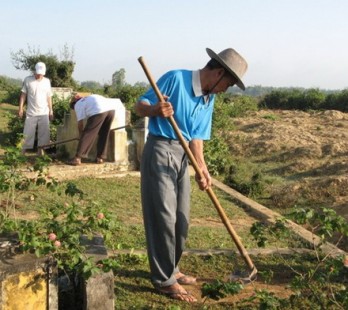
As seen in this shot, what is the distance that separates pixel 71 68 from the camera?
1063 inches

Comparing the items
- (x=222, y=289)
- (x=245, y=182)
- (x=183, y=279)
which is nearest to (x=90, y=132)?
(x=245, y=182)

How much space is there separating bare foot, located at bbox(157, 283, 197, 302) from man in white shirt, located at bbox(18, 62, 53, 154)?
17.9 feet

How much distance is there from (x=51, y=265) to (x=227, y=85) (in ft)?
5.08

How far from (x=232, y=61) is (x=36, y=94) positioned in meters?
5.73

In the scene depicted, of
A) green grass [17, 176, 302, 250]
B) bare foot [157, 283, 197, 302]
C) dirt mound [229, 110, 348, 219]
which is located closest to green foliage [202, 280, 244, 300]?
bare foot [157, 283, 197, 302]

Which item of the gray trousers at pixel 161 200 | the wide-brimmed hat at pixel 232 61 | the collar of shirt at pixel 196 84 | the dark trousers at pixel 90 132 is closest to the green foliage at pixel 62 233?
the gray trousers at pixel 161 200

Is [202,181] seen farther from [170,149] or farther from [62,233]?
[62,233]

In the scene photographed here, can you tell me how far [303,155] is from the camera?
40.1 feet

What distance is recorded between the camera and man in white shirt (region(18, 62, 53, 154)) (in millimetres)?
8422

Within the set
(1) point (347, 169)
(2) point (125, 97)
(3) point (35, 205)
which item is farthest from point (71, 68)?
(3) point (35, 205)

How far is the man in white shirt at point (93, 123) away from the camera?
7.76m

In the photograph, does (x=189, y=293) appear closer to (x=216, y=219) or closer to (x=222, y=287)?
(x=222, y=287)

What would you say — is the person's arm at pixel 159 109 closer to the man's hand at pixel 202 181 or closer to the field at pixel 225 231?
the man's hand at pixel 202 181

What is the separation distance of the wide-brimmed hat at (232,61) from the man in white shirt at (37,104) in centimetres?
558
